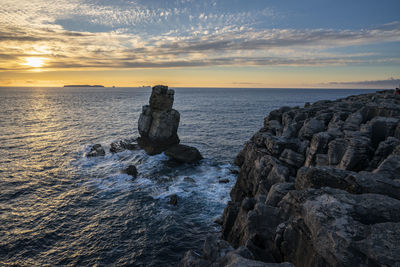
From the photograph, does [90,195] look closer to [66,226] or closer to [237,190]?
[66,226]

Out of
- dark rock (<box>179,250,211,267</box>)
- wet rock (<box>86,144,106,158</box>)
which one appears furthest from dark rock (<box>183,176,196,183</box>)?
dark rock (<box>179,250,211,267</box>)

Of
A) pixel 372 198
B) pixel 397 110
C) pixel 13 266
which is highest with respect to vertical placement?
pixel 397 110

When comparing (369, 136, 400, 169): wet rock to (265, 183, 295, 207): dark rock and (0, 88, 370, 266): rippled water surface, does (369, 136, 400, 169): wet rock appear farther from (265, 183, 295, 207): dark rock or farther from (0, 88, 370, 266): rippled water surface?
(0, 88, 370, 266): rippled water surface

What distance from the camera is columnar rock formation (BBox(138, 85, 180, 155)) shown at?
47.4 m

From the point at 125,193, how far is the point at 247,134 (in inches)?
1674

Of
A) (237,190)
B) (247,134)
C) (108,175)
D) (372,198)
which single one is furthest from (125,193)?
(247,134)

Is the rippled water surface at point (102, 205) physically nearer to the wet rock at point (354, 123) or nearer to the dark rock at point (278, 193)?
the dark rock at point (278, 193)

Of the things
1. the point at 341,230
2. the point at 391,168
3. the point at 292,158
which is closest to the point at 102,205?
the point at 292,158

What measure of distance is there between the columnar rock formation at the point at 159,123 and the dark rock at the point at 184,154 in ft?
13.8

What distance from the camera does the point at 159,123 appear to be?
47.2 meters

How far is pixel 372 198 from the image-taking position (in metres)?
8.91

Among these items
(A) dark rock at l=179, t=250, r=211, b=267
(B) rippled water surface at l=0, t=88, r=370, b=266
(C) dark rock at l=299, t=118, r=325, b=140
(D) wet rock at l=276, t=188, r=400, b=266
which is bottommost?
(B) rippled water surface at l=0, t=88, r=370, b=266

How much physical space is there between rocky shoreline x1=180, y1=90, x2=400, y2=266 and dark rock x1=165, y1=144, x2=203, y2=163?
21.1m

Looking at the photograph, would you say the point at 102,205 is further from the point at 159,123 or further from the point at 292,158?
the point at 292,158
